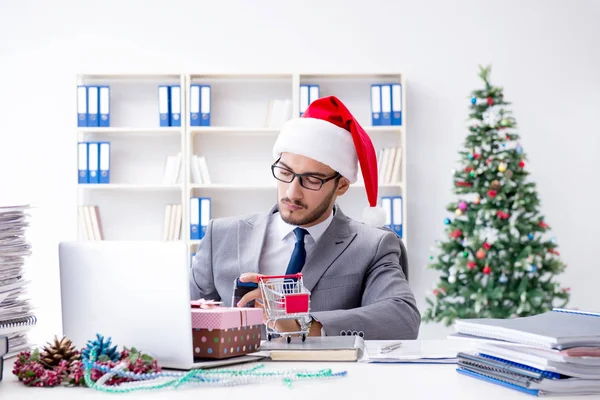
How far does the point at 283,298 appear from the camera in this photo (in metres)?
1.51

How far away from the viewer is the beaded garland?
1.16 meters

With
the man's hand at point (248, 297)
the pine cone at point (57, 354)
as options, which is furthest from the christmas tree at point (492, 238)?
the pine cone at point (57, 354)

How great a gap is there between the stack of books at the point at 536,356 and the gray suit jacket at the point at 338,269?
2.32 feet

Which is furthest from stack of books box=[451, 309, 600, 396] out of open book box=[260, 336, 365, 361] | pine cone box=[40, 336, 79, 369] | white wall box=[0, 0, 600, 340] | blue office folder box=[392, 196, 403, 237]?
white wall box=[0, 0, 600, 340]

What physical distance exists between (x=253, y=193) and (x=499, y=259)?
5.54ft

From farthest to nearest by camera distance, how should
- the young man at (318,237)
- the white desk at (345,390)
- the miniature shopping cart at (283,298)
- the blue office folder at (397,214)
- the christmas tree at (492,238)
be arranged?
the blue office folder at (397,214), the christmas tree at (492,238), the young man at (318,237), the miniature shopping cart at (283,298), the white desk at (345,390)

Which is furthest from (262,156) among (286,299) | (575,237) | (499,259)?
(286,299)

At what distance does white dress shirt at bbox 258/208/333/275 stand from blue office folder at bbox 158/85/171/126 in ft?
8.59

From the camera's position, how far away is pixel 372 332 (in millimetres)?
1993

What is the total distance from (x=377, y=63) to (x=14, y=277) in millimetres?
3999

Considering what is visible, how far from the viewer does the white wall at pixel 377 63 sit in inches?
202

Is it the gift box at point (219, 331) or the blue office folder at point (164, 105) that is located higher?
the blue office folder at point (164, 105)

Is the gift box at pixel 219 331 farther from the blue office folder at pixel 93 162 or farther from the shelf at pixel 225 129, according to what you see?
the blue office folder at pixel 93 162

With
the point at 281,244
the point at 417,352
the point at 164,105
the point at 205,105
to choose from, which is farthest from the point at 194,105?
the point at 417,352
